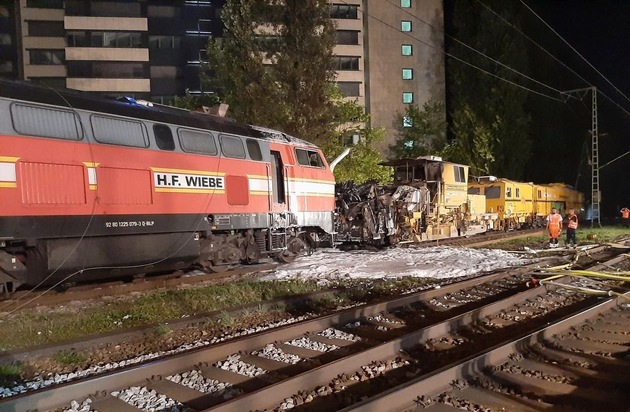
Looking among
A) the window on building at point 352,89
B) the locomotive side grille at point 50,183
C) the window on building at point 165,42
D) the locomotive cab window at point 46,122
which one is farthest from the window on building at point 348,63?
the locomotive side grille at point 50,183

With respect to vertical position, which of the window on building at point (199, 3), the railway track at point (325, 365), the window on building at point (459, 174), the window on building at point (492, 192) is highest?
the window on building at point (199, 3)

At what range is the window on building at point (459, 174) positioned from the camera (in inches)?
905

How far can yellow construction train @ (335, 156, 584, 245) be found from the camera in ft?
62.8

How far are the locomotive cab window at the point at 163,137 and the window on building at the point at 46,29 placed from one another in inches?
1666

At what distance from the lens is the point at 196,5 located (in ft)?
158

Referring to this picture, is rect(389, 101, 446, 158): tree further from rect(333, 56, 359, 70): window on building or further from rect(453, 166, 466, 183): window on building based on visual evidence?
rect(453, 166, 466, 183): window on building

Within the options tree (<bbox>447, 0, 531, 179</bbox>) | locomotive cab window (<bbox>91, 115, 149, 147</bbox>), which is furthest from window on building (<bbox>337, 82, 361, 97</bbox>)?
locomotive cab window (<bbox>91, 115, 149, 147</bbox>)

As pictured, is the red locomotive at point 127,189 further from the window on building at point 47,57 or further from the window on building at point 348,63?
the window on building at point 47,57

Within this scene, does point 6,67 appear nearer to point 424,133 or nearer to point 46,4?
point 46,4

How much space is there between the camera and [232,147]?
1234 cm

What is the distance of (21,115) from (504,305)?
27.9 feet

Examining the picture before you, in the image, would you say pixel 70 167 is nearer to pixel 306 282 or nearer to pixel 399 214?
pixel 306 282

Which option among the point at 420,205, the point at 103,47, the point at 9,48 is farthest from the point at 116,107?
the point at 9,48

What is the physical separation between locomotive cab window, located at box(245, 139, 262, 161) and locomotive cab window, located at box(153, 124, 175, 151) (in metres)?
2.40
